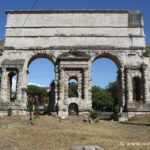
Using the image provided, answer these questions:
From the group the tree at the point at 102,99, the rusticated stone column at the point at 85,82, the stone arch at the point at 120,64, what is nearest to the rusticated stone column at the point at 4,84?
the rusticated stone column at the point at 85,82

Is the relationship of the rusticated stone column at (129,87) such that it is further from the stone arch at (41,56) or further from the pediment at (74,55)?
the stone arch at (41,56)

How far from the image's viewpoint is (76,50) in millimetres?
30719

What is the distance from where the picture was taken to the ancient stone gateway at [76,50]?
98.3ft

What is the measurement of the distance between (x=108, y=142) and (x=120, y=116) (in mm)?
16603

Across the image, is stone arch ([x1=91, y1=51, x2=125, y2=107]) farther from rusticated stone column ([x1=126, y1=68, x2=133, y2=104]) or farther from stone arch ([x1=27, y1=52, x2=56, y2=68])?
stone arch ([x1=27, y1=52, x2=56, y2=68])

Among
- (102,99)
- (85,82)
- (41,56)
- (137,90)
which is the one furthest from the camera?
(102,99)

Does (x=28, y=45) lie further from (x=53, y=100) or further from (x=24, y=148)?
(x=24, y=148)

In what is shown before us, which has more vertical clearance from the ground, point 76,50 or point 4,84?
point 76,50

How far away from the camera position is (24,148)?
11.0m

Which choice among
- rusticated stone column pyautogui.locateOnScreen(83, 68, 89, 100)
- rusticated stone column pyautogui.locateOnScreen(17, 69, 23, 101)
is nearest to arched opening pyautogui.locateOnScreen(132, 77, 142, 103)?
rusticated stone column pyautogui.locateOnScreen(83, 68, 89, 100)

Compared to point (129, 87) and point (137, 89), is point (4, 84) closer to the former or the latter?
point (129, 87)

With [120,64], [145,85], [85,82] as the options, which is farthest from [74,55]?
[145,85]

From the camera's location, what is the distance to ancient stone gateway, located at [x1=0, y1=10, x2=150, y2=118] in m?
30.0

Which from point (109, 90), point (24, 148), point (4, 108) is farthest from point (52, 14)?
point (109, 90)
